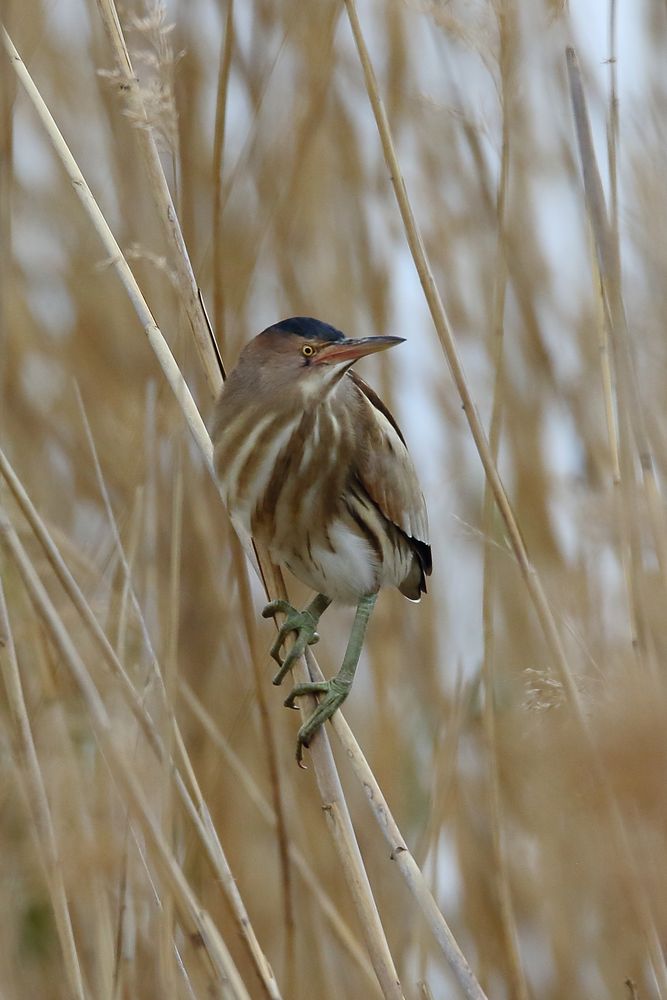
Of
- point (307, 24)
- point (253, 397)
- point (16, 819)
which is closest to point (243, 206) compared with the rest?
point (307, 24)

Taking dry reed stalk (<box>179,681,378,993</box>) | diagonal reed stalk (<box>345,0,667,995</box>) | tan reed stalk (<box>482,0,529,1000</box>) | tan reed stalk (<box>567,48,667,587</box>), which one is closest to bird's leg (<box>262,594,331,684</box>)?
dry reed stalk (<box>179,681,378,993</box>)

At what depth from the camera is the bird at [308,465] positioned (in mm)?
1711

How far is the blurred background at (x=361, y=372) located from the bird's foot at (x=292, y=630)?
0.06 m

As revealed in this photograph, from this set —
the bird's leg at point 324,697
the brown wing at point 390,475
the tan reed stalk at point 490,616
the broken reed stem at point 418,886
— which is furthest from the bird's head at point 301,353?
the broken reed stem at point 418,886

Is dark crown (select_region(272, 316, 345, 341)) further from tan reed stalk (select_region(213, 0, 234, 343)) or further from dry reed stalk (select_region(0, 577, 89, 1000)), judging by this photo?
dry reed stalk (select_region(0, 577, 89, 1000))

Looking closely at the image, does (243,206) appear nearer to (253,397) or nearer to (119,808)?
(253,397)

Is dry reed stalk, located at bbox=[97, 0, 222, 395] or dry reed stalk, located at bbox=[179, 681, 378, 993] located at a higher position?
dry reed stalk, located at bbox=[97, 0, 222, 395]

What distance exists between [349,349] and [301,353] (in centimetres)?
9

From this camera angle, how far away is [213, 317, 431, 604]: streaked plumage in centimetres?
172

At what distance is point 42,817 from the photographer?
1.27 meters

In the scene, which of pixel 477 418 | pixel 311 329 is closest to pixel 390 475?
pixel 311 329

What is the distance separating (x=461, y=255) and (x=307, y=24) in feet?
1.51

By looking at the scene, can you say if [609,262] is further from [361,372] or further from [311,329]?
[361,372]

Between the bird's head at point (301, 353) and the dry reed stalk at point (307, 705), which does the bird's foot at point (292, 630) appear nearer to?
the dry reed stalk at point (307, 705)
